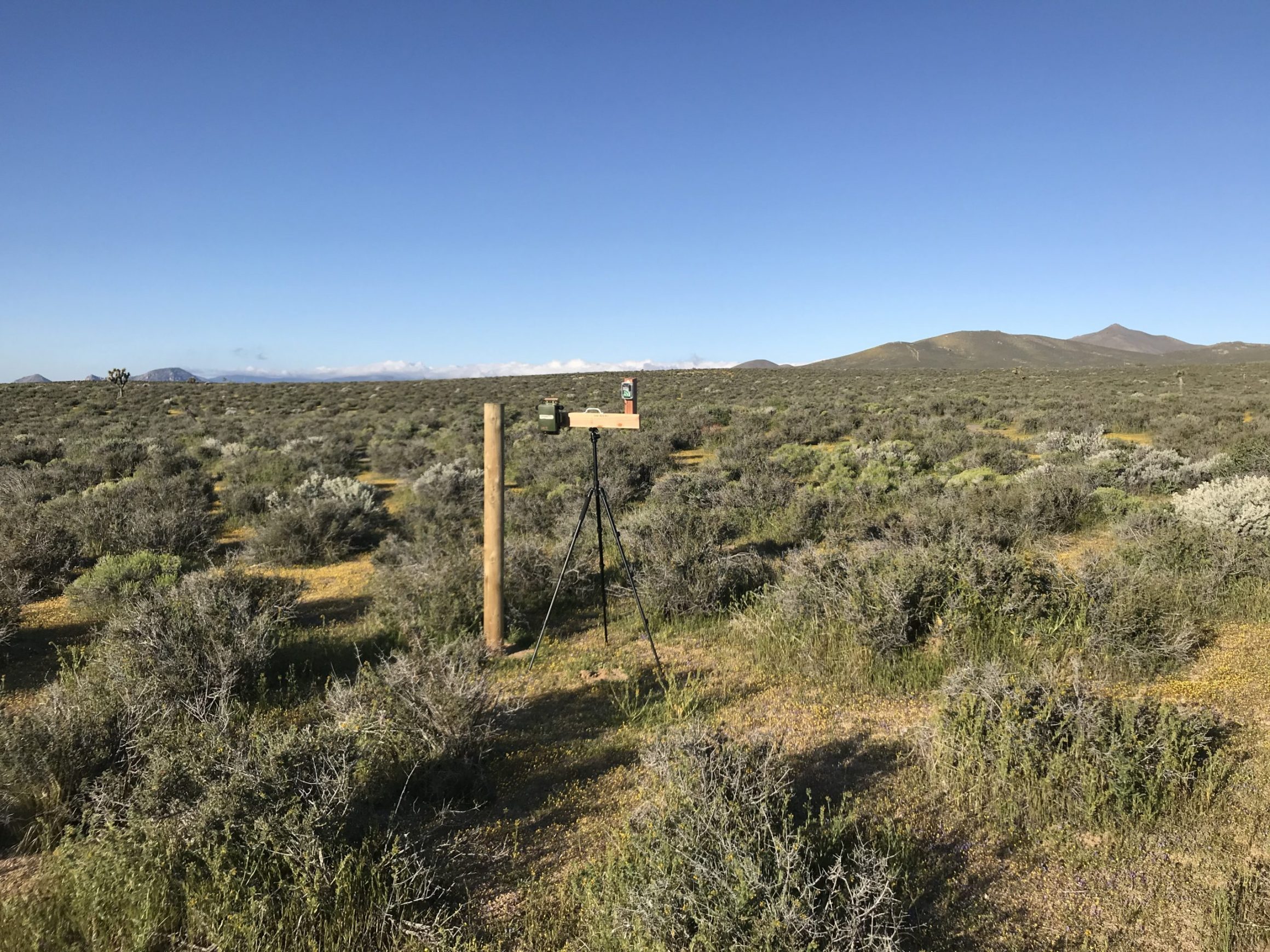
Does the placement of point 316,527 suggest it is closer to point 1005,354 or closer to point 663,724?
point 663,724

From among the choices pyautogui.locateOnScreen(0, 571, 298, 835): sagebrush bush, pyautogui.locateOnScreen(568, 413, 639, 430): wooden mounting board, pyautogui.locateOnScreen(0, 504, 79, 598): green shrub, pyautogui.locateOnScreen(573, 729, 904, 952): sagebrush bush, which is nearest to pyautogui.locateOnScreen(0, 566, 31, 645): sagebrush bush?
pyautogui.locateOnScreen(0, 504, 79, 598): green shrub

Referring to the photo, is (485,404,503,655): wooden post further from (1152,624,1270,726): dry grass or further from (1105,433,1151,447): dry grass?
(1105,433,1151,447): dry grass

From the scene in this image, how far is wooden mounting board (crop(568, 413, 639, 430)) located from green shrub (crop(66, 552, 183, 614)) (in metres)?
4.37

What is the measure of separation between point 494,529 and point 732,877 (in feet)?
12.0

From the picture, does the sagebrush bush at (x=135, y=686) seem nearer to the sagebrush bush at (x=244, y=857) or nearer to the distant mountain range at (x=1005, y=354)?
the sagebrush bush at (x=244, y=857)

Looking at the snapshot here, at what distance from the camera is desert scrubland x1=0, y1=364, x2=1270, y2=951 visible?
2.56m

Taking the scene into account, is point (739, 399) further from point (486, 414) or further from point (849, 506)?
point (486, 414)

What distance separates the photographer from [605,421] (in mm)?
5074

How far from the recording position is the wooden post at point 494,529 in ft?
17.8

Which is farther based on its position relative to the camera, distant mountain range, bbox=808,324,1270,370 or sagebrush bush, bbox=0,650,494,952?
distant mountain range, bbox=808,324,1270,370

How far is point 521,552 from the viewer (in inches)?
280

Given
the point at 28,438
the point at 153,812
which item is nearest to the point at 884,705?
the point at 153,812

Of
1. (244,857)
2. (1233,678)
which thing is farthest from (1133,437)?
(244,857)

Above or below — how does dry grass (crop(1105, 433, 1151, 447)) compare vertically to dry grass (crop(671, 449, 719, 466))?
above
